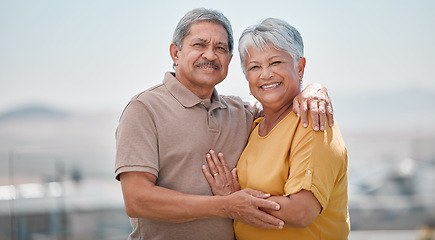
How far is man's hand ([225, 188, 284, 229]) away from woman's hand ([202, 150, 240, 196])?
180 millimetres

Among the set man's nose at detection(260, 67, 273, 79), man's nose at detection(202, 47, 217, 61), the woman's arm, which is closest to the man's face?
man's nose at detection(202, 47, 217, 61)

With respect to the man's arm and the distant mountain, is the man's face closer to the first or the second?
the man's arm

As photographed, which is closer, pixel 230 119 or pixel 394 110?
pixel 230 119

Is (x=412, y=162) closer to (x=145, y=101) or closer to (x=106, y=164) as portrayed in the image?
(x=106, y=164)

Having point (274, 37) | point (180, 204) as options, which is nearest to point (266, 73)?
point (274, 37)

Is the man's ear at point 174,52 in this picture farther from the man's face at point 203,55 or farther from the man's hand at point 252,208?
the man's hand at point 252,208

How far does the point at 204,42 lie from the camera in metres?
1.99

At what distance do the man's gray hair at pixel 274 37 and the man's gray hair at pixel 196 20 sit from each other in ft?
0.67

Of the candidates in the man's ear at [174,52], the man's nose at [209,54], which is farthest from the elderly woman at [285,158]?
the man's ear at [174,52]

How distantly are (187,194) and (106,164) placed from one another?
3.80 m

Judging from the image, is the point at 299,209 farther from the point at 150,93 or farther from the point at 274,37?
the point at 150,93

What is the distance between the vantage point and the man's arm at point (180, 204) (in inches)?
65.2

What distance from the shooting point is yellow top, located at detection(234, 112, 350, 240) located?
158 cm

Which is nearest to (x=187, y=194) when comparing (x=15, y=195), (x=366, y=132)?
(x=15, y=195)
